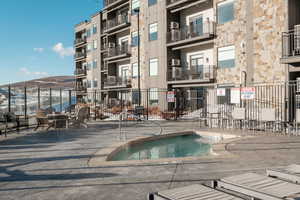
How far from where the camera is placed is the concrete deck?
4.70 metres

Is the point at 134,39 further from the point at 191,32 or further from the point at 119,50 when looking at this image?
the point at 191,32

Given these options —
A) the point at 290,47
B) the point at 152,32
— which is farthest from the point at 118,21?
the point at 290,47

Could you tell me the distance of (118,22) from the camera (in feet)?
117

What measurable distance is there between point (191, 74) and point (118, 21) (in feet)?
50.6

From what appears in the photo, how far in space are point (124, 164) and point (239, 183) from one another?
135 inches

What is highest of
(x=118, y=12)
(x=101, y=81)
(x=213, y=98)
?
(x=118, y=12)

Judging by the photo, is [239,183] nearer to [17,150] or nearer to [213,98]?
[17,150]

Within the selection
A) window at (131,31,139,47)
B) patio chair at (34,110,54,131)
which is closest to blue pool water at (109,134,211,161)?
patio chair at (34,110,54,131)

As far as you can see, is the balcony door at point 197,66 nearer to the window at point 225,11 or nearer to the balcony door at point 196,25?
the balcony door at point 196,25

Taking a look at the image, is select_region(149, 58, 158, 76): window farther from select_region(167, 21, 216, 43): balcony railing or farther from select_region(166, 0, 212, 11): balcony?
select_region(166, 0, 212, 11): balcony

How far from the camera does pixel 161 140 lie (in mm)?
11523

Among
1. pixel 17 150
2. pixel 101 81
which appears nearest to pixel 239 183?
pixel 17 150

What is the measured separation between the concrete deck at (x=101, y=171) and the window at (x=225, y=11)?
14.2 m

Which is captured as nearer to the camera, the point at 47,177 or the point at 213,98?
the point at 47,177
